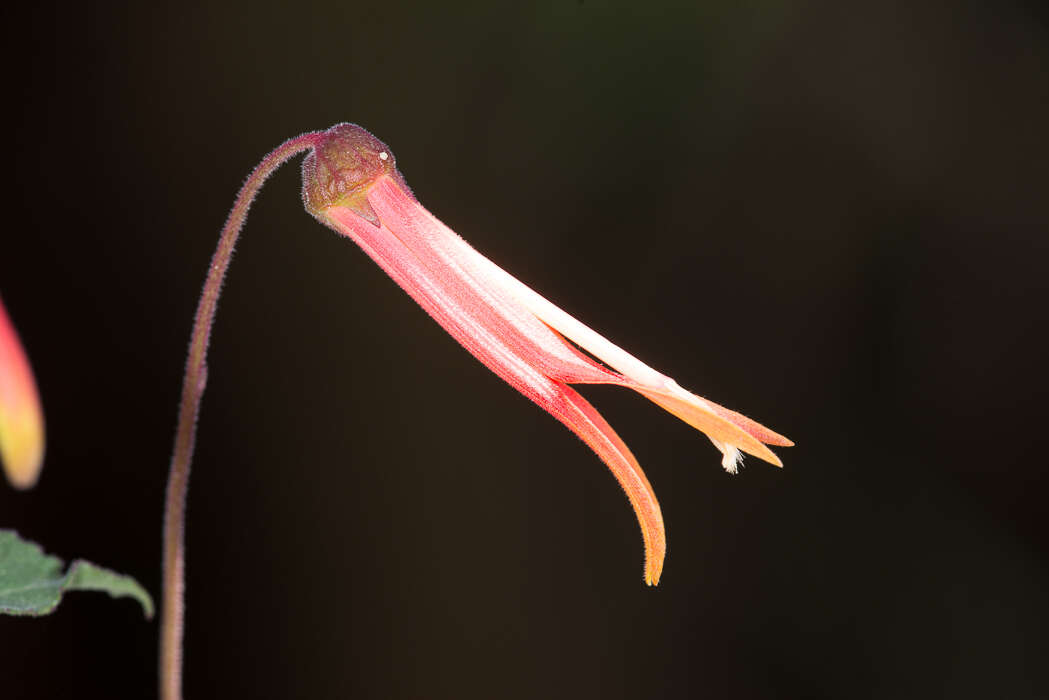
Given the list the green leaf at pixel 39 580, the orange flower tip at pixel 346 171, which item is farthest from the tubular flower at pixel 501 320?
the green leaf at pixel 39 580

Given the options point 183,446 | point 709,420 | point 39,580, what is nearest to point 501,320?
point 709,420

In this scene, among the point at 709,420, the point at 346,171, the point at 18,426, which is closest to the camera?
the point at 18,426

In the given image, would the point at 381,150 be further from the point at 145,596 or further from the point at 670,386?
the point at 145,596

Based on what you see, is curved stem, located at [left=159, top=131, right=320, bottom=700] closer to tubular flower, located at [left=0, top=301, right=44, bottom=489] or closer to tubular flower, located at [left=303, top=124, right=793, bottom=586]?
tubular flower, located at [left=303, top=124, right=793, bottom=586]

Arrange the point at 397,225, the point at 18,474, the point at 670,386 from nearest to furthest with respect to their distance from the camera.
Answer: the point at 18,474
the point at 670,386
the point at 397,225

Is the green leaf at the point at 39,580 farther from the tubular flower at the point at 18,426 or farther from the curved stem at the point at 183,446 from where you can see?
the tubular flower at the point at 18,426

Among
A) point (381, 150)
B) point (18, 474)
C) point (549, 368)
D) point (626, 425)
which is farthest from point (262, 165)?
point (626, 425)

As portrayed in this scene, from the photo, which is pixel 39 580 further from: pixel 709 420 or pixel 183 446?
pixel 709 420
